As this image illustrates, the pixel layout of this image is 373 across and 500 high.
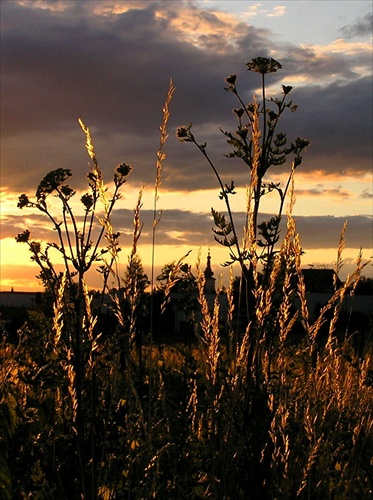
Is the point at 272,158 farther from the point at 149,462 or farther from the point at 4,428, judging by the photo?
the point at 4,428

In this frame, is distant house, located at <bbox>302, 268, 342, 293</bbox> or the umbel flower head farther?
distant house, located at <bbox>302, 268, 342, 293</bbox>

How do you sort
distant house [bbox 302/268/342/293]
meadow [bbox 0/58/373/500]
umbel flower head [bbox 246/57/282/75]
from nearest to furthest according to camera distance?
meadow [bbox 0/58/373/500]
umbel flower head [bbox 246/57/282/75]
distant house [bbox 302/268/342/293]

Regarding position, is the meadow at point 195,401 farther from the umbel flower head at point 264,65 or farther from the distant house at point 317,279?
the distant house at point 317,279

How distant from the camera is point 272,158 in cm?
367

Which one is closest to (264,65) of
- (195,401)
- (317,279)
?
(195,401)

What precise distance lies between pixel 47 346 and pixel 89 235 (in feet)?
3.67

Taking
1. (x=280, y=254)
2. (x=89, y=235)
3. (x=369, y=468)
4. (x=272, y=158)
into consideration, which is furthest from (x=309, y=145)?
(x=369, y=468)

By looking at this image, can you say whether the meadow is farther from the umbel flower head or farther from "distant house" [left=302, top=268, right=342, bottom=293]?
"distant house" [left=302, top=268, right=342, bottom=293]

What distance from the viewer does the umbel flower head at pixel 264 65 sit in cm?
393

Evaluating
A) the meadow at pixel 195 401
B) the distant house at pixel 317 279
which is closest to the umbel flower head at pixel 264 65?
the meadow at pixel 195 401

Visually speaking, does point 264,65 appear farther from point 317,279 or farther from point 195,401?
point 317,279

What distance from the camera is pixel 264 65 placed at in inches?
156

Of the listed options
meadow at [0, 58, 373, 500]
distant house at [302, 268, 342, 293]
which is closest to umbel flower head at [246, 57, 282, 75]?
meadow at [0, 58, 373, 500]

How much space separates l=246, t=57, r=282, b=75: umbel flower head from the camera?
12.9 ft
